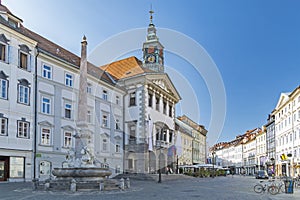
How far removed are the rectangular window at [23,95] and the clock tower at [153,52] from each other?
1130 inches

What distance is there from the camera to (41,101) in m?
32.7

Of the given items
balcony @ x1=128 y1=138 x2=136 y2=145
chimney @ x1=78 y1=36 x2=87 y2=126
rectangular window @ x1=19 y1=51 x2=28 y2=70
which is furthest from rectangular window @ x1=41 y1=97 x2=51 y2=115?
balcony @ x1=128 y1=138 x2=136 y2=145

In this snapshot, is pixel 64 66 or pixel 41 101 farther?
pixel 64 66

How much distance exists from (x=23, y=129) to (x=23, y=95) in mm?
2962

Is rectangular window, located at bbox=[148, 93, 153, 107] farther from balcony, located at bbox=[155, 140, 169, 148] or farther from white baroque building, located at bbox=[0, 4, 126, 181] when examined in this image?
white baroque building, located at bbox=[0, 4, 126, 181]

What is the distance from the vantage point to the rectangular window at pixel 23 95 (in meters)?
30.2

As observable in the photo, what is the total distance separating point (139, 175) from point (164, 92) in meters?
16.5

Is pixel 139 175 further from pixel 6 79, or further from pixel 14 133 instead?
pixel 6 79

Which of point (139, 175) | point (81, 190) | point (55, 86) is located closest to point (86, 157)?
point (81, 190)

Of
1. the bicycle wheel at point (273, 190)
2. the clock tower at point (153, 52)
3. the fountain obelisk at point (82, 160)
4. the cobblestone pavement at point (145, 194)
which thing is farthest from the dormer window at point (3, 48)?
the clock tower at point (153, 52)

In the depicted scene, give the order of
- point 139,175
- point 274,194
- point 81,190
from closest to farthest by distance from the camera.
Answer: point 81,190 → point 274,194 → point 139,175

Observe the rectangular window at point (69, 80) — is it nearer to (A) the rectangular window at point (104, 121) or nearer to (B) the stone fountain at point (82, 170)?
(A) the rectangular window at point (104, 121)

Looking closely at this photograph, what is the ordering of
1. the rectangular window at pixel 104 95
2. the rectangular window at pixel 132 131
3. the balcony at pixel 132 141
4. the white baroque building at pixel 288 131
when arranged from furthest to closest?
the white baroque building at pixel 288 131, the rectangular window at pixel 132 131, the balcony at pixel 132 141, the rectangular window at pixel 104 95

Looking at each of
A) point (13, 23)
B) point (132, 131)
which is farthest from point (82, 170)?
point (132, 131)
